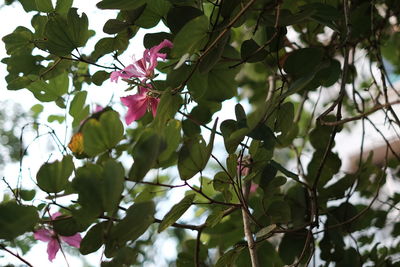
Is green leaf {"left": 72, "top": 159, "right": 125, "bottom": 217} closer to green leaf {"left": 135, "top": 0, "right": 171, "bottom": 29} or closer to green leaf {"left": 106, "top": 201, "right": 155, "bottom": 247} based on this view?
green leaf {"left": 106, "top": 201, "right": 155, "bottom": 247}

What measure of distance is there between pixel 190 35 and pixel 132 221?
0.60ft

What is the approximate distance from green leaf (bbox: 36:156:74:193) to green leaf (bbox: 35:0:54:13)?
0.26 metres

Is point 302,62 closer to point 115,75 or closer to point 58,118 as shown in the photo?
point 115,75

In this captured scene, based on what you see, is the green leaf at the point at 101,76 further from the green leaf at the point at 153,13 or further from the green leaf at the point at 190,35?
the green leaf at the point at 190,35

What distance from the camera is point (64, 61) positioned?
647 mm

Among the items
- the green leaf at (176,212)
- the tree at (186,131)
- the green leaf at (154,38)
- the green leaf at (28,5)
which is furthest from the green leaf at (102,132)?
the green leaf at (28,5)

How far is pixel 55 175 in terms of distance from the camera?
445 millimetres

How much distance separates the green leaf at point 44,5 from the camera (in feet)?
2.01

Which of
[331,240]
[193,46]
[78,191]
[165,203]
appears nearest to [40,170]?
[78,191]

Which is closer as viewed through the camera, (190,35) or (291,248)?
(190,35)

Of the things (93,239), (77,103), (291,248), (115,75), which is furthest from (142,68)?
(291,248)

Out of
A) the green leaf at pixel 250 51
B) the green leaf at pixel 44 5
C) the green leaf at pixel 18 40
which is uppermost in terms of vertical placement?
the green leaf at pixel 44 5

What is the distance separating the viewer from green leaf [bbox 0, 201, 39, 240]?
1.29 ft

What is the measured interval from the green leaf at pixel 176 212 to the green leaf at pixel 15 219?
0.45 ft
